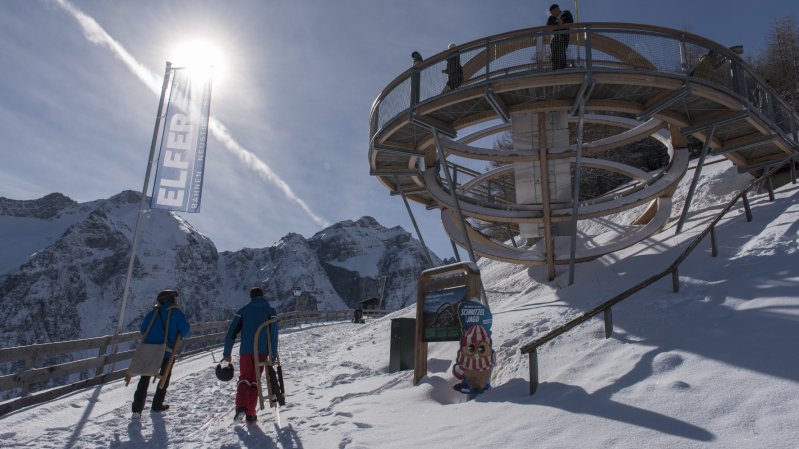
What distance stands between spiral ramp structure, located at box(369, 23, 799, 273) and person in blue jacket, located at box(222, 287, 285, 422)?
21.7 feet

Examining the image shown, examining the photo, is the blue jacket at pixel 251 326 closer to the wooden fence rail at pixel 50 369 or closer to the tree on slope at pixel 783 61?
the wooden fence rail at pixel 50 369

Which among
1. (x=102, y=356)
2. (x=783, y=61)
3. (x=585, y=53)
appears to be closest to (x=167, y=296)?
(x=102, y=356)

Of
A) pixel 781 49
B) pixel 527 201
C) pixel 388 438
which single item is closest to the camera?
pixel 388 438

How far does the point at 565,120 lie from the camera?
1370 cm

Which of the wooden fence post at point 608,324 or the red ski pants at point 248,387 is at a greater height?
the wooden fence post at point 608,324

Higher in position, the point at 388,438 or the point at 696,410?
the point at 696,410

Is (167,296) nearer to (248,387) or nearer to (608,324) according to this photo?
(248,387)

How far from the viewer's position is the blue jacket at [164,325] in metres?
7.38

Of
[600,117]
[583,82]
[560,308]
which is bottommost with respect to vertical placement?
[560,308]

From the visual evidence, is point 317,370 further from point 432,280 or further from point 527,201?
point 527,201

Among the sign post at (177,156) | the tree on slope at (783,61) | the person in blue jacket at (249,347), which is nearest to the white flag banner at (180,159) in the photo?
the sign post at (177,156)

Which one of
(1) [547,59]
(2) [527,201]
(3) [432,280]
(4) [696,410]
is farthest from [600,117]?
(4) [696,410]

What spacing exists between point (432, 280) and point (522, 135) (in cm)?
687

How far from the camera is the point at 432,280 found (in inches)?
332
